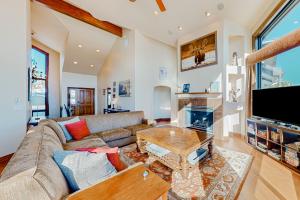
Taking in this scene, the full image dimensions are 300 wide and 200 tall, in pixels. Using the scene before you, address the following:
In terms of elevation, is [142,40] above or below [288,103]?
above

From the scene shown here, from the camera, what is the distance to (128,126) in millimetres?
3629

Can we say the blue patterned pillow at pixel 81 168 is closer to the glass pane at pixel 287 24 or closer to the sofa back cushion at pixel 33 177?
the sofa back cushion at pixel 33 177

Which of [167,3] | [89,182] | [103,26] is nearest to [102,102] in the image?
[103,26]

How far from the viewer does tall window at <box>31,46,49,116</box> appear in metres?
5.60

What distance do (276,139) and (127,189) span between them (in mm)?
3004

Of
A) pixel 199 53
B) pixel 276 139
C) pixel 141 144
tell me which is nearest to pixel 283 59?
pixel 276 139

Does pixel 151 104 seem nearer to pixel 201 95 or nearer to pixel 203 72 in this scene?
pixel 201 95

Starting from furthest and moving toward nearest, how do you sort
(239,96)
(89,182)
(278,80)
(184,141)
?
1. (239,96)
2. (278,80)
3. (184,141)
4. (89,182)

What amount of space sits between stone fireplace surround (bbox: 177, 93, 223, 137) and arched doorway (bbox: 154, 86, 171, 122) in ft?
7.39

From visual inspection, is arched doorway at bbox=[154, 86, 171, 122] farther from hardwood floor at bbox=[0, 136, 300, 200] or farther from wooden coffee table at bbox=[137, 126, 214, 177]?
hardwood floor at bbox=[0, 136, 300, 200]

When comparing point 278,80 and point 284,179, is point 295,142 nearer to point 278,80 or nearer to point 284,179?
point 284,179

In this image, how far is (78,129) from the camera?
2686 mm

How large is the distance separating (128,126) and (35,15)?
501 centimetres

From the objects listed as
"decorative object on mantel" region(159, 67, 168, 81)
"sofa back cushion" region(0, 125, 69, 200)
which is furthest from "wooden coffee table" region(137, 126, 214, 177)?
"decorative object on mantel" region(159, 67, 168, 81)
